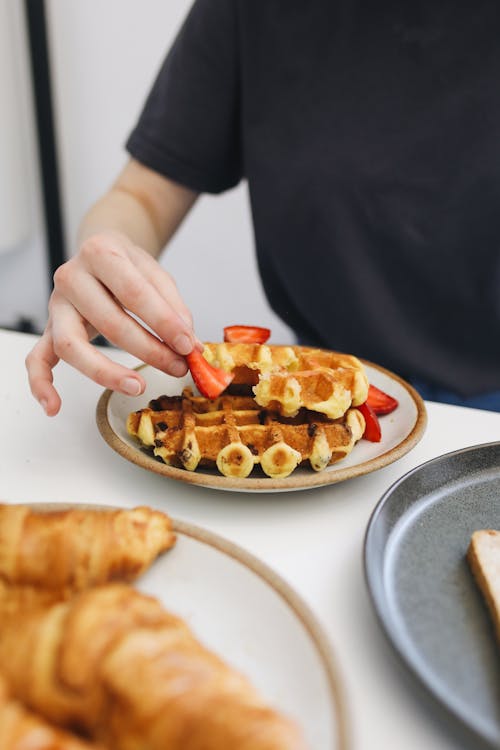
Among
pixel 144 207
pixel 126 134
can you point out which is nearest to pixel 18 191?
pixel 126 134

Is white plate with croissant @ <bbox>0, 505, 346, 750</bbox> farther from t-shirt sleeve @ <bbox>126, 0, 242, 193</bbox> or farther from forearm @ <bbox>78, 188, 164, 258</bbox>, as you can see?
t-shirt sleeve @ <bbox>126, 0, 242, 193</bbox>

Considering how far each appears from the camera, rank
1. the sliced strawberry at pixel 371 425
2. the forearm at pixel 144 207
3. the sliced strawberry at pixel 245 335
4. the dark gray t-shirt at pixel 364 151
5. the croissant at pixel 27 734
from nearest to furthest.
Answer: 1. the croissant at pixel 27 734
2. the sliced strawberry at pixel 371 425
3. the sliced strawberry at pixel 245 335
4. the dark gray t-shirt at pixel 364 151
5. the forearm at pixel 144 207

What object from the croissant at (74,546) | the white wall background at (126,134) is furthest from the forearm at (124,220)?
the white wall background at (126,134)

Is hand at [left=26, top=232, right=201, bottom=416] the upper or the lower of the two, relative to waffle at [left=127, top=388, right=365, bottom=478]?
upper

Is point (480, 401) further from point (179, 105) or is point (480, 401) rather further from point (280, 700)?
point (280, 700)

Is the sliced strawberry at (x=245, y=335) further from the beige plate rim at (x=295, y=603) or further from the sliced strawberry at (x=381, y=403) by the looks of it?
the beige plate rim at (x=295, y=603)

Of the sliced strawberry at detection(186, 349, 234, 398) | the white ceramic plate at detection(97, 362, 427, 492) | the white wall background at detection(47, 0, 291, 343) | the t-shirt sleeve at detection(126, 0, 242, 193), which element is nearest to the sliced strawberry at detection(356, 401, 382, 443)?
the white ceramic plate at detection(97, 362, 427, 492)
